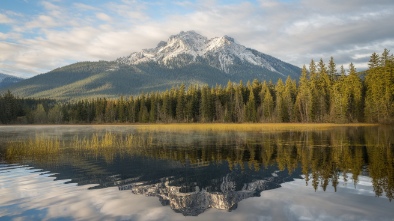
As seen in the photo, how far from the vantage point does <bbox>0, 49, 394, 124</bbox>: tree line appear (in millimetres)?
92625

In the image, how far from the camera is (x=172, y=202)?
14648 mm

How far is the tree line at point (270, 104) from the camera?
3647 inches

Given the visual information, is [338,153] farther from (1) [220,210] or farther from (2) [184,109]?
(2) [184,109]

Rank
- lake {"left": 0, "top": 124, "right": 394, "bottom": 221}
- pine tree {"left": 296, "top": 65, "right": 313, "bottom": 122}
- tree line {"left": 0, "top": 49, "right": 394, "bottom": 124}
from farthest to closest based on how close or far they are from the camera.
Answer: pine tree {"left": 296, "top": 65, "right": 313, "bottom": 122} < tree line {"left": 0, "top": 49, "right": 394, "bottom": 124} < lake {"left": 0, "top": 124, "right": 394, "bottom": 221}

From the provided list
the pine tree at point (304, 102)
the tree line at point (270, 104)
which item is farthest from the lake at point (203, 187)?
the pine tree at point (304, 102)

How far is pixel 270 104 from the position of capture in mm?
116938


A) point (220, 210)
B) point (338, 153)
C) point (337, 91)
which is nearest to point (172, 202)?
point (220, 210)

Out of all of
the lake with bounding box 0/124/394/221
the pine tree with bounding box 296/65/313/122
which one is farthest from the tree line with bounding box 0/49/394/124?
the lake with bounding box 0/124/394/221

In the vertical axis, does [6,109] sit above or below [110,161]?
above

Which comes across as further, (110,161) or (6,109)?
(6,109)

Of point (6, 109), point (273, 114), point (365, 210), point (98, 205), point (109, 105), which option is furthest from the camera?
point (109, 105)

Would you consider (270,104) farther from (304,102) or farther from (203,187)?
(203,187)

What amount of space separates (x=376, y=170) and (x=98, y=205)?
18.0 metres

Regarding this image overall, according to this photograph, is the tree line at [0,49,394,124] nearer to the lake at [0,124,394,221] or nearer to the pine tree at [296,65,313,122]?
the pine tree at [296,65,313,122]
